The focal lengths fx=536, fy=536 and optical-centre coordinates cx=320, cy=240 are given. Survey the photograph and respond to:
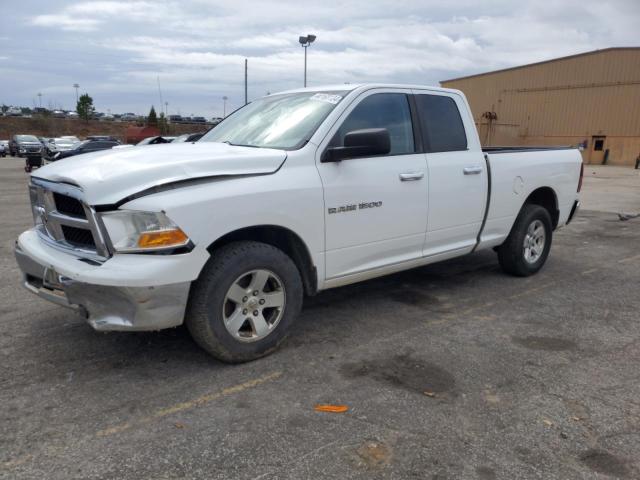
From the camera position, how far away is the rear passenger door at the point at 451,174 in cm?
467

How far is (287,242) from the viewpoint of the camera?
3889 millimetres

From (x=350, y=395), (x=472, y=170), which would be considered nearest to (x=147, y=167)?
(x=350, y=395)

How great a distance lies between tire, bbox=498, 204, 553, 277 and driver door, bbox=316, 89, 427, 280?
1616 millimetres

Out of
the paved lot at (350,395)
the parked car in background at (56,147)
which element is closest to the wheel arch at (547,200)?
the paved lot at (350,395)

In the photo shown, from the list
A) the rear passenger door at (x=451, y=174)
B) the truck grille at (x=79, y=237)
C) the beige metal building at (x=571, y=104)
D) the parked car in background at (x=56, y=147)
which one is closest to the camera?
the truck grille at (x=79, y=237)

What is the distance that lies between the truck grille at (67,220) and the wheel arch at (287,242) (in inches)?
29.7

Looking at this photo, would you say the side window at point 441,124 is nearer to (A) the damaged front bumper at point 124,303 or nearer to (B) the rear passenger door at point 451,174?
(B) the rear passenger door at point 451,174

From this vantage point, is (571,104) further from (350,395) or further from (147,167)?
(147,167)

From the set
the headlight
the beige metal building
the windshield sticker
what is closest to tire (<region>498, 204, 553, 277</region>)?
the windshield sticker

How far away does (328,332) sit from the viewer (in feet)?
14.0

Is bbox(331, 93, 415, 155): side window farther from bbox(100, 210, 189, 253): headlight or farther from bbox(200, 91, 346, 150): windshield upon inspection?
bbox(100, 210, 189, 253): headlight

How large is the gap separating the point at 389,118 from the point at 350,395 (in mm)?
2347

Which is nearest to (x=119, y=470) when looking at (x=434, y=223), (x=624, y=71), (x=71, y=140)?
(x=434, y=223)

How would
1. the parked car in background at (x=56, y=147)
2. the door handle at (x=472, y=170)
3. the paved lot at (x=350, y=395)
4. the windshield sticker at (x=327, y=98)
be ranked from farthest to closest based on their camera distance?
1. the parked car in background at (x=56, y=147)
2. the door handle at (x=472, y=170)
3. the windshield sticker at (x=327, y=98)
4. the paved lot at (x=350, y=395)
